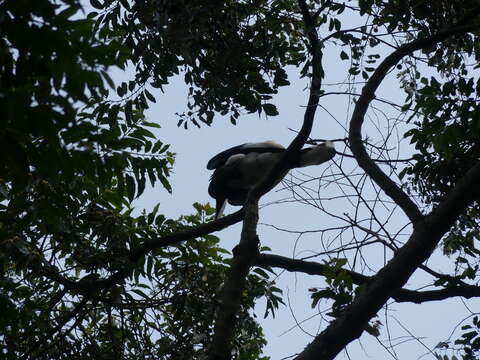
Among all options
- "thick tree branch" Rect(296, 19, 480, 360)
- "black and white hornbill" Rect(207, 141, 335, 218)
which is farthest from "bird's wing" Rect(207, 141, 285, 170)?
"thick tree branch" Rect(296, 19, 480, 360)

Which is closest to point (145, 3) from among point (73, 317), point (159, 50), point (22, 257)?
point (159, 50)

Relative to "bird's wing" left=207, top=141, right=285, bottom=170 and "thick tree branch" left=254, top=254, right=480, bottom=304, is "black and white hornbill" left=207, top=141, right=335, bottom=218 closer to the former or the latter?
"bird's wing" left=207, top=141, right=285, bottom=170

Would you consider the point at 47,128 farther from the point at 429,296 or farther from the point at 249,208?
the point at 429,296

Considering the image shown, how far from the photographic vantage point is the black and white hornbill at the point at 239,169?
570 centimetres

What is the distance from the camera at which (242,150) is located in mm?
5887

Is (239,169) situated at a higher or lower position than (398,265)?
→ higher

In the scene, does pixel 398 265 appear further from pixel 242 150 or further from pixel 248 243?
pixel 242 150

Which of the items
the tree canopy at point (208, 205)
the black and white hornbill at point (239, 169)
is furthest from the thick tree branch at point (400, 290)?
the black and white hornbill at point (239, 169)

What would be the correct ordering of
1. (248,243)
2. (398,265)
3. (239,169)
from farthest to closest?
1. (239,169)
2. (248,243)
3. (398,265)

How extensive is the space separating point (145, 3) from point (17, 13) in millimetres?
2339

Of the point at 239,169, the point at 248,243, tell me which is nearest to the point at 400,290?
the point at 248,243

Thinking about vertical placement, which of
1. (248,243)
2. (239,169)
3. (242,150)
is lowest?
(248,243)

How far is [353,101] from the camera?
372 centimetres

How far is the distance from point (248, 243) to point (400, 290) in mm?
874
